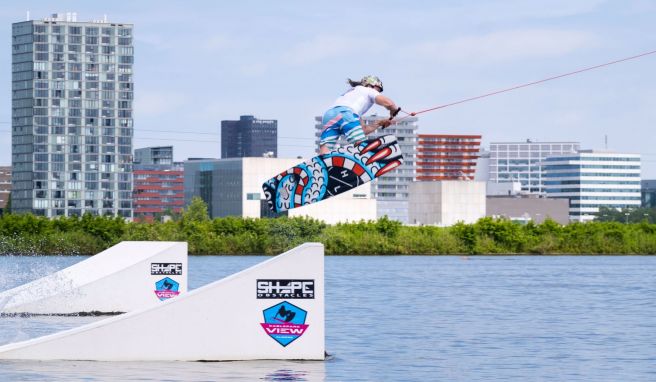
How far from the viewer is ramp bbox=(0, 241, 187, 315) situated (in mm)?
36125

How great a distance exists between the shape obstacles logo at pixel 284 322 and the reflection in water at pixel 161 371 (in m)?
0.52

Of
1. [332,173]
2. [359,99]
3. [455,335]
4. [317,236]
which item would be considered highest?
[359,99]

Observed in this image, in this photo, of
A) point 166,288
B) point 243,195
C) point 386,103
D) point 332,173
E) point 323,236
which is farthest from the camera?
point 243,195

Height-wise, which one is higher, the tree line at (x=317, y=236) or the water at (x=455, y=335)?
the tree line at (x=317, y=236)

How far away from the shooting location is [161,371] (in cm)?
2420

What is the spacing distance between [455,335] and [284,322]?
35.0 feet

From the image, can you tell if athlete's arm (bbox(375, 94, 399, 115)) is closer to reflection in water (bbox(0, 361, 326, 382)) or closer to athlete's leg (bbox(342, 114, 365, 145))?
athlete's leg (bbox(342, 114, 365, 145))

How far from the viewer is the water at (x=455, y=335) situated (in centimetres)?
2458

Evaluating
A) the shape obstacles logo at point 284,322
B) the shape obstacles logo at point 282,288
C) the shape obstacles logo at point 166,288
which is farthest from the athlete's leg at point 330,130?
the shape obstacles logo at point 166,288

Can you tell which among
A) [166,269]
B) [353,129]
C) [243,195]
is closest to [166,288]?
[166,269]

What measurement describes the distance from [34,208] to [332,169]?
184 m

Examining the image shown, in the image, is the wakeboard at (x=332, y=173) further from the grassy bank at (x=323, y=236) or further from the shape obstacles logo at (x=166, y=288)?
Result: the grassy bank at (x=323, y=236)

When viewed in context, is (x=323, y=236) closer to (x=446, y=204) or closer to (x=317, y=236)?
(x=317, y=236)

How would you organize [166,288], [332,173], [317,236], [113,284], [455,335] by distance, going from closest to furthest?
[332,173] < [455,335] < [166,288] < [113,284] < [317,236]
